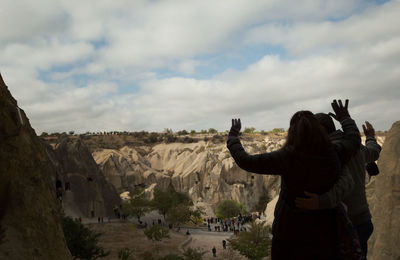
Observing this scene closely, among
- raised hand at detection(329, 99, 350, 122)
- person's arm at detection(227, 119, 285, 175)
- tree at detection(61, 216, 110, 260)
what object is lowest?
tree at detection(61, 216, 110, 260)

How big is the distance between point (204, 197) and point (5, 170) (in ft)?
167

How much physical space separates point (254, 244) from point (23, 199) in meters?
19.7

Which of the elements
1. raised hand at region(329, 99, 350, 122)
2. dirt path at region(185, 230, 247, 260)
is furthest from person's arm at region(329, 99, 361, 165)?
dirt path at region(185, 230, 247, 260)

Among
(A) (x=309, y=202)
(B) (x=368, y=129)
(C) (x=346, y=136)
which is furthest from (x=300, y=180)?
(B) (x=368, y=129)

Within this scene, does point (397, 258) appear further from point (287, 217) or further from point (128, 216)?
point (128, 216)

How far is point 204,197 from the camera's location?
55875 millimetres

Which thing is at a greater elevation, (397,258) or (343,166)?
(343,166)

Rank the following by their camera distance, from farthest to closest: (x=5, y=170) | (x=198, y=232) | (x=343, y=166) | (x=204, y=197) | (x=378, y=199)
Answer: (x=204, y=197) → (x=198, y=232) → (x=378, y=199) → (x=5, y=170) → (x=343, y=166)

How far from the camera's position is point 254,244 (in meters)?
23.2

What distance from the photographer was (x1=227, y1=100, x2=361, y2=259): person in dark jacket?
7.79ft

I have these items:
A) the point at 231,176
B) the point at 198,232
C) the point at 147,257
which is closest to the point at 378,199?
the point at 147,257

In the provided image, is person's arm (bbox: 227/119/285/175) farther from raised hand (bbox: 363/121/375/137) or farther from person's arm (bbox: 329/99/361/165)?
raised hand (bbox: 363/121/375/137)

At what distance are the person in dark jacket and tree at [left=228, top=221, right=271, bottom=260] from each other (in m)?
21.4

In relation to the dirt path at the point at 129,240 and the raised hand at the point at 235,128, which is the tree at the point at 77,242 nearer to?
the dirt path at the point at 129,240
